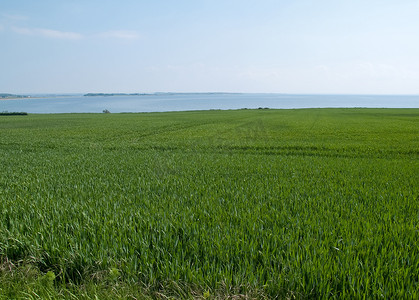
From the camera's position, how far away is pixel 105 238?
433cm

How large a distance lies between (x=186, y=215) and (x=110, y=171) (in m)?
5.72

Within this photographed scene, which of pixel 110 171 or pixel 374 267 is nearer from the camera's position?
pixel 374 267

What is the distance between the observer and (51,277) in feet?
11.4

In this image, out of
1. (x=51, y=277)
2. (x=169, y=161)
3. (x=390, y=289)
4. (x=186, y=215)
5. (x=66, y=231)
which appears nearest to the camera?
(x=390, y=289)

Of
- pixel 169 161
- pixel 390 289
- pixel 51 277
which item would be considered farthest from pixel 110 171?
pixel 390 289

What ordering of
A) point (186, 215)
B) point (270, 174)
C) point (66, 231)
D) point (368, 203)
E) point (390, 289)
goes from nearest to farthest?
point (390, 289), point (66, 231), point (186, 215), point (368, 203), point (270, 174)

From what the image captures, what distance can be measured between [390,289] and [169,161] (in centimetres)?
1002

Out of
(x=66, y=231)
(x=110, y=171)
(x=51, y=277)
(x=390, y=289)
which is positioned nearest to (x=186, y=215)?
(x=66, y=231)

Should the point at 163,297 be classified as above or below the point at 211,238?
below

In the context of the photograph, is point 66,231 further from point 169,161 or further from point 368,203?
point 169,161

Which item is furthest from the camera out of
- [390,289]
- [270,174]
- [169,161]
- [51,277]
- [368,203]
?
[169,161]

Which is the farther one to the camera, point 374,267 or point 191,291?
point 374,267

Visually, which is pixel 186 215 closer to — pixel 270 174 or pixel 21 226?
pixel 21 226

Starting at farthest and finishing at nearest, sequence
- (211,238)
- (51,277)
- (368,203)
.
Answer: (368,203), (211,238), (51,277)
